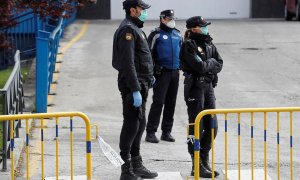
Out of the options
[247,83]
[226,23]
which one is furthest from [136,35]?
[226,23]

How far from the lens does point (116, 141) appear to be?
492 inches

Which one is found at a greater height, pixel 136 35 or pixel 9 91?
pixel 136 35

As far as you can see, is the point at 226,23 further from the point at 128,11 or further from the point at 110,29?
the point at 128,11

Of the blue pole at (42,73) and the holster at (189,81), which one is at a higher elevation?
the holster at (189,81)

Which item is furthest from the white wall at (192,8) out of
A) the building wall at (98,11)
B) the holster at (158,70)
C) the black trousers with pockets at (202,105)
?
the black trousers with pockets at (202,105)

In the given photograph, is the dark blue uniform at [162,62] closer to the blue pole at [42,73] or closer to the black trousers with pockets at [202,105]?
the black trousers with pockets at [202,105]

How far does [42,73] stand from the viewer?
14.8 meters

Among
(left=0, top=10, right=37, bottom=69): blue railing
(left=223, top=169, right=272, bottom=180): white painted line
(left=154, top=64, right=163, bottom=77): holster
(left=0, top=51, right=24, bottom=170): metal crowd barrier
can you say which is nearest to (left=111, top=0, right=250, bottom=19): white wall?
(left=0, top=10, right=37, bottom=69): blue railing

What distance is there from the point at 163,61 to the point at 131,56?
255 cm

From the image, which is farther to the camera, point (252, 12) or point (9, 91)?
point (252, 12)

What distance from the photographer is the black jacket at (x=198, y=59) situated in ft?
34.0

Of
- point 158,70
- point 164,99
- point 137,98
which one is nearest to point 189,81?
point 137,98

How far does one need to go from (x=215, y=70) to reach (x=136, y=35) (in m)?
1.15

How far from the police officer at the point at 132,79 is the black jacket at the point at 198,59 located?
0.57m
